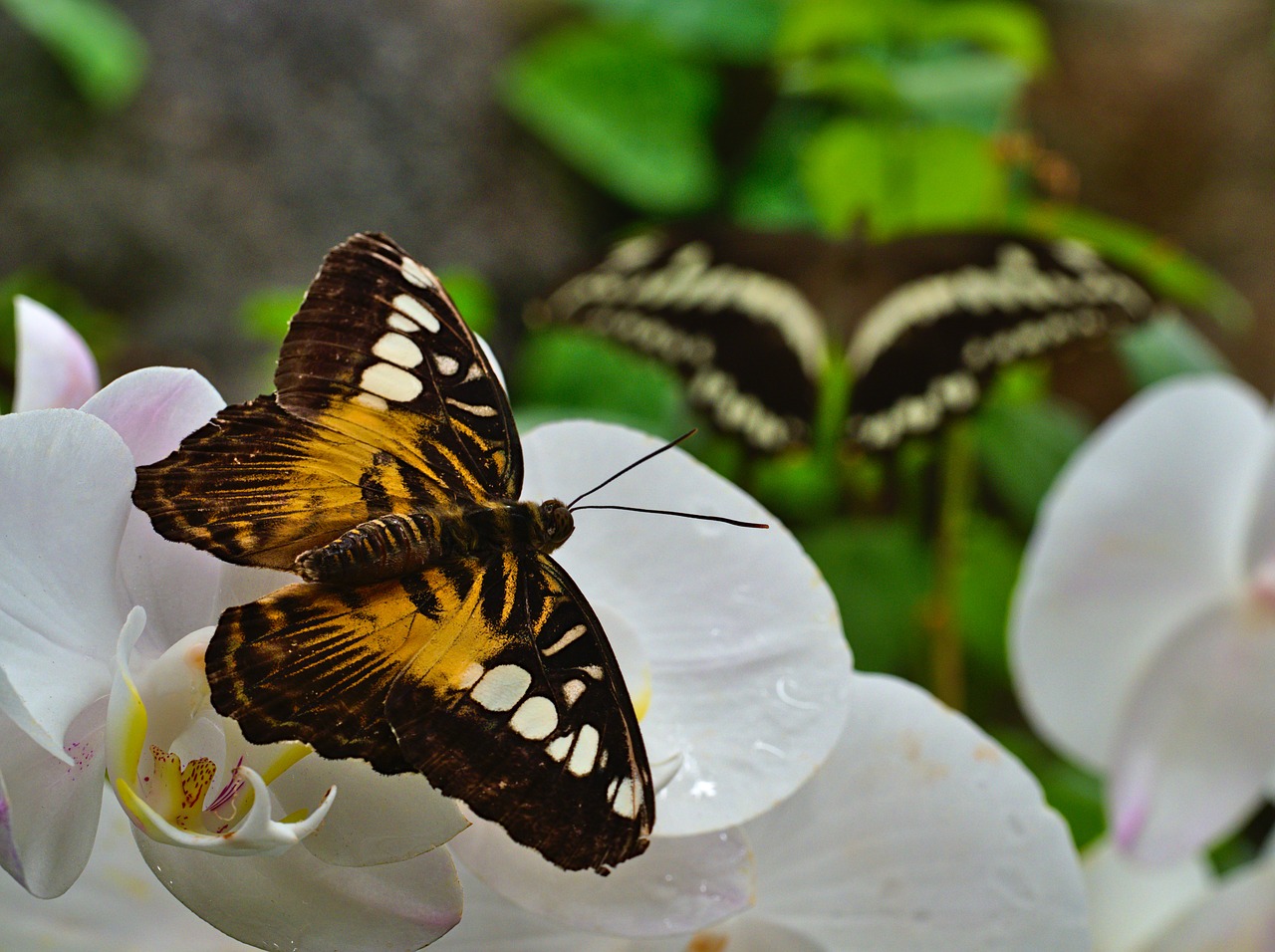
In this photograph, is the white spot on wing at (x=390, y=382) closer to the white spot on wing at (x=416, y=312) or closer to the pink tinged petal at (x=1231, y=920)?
the white spot on wing at (x=416, y=312)

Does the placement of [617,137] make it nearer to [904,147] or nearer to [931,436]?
[904,147]

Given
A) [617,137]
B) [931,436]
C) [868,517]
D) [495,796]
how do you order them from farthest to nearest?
1. [617,137]
2. [868,517]
3. [931,436]
4. [495,796]

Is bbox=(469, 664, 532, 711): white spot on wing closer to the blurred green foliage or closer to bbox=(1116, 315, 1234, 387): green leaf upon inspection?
the blurred green foliage

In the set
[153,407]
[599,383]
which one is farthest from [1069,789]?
[153,407]

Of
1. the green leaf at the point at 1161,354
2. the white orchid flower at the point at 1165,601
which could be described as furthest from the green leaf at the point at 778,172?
the white orchid flower at the point at 1165,601

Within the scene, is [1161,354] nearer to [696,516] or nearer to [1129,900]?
[1129,900]

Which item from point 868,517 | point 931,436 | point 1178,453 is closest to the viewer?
point 1178,453

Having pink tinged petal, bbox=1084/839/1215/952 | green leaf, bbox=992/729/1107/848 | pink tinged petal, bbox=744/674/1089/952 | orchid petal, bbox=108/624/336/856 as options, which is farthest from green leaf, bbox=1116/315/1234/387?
orchid petal, bbox=108/624/336/856

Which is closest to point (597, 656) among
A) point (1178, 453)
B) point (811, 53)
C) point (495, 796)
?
point (495, 796)
